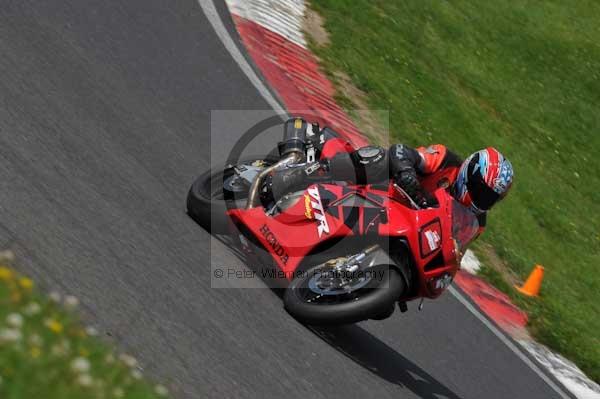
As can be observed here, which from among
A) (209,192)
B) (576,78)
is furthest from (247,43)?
(576,78)

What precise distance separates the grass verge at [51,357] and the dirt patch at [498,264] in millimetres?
6720

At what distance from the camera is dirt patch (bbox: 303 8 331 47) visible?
13292mm

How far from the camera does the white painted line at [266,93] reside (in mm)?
8906

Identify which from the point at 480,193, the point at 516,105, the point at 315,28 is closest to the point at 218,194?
the point at 480,193

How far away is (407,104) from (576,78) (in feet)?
Result: 21.8

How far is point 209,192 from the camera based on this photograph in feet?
24.8

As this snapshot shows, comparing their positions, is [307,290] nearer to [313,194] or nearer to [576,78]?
[313,194]

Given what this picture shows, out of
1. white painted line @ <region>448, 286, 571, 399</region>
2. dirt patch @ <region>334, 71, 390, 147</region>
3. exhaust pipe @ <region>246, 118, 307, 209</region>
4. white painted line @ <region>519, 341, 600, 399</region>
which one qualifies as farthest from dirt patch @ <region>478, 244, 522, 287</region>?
exhaust pipe @ <region>246, 118, 307, 209</region>

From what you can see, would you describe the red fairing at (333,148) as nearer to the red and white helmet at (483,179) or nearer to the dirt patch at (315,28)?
the red and white helmet at (483,179)

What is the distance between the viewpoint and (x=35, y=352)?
3.62 meters

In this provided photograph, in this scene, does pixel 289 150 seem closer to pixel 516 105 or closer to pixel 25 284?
pixel 25 284

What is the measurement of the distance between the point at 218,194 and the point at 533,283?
4458 millimetres

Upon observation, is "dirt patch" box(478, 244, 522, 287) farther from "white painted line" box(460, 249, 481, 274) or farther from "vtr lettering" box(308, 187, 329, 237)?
"vtr lettering" box(308, 187, 329, 237)

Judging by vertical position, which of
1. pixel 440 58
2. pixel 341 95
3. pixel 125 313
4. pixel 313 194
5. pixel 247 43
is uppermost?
pixel 125 313
